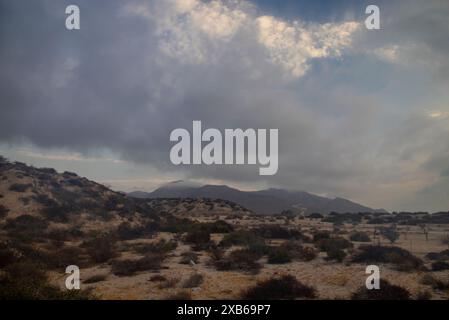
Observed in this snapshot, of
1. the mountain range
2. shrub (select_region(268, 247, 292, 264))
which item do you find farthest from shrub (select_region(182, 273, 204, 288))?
the mountain range

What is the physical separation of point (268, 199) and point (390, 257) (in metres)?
114

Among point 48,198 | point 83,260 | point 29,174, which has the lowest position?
point 83,260

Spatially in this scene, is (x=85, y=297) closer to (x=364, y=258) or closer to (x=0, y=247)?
(x=0, y=247)

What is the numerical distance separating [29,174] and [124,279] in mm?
31512

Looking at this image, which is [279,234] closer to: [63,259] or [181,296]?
[63,259]

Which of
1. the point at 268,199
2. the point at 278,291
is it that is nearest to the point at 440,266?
the point at 278,291

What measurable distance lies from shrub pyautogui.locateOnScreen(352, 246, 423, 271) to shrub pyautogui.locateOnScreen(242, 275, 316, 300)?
199 inches

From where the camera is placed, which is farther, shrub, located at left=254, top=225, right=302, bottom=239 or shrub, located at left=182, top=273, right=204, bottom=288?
shrub, located at left=254, top=225, right=302, bottom=239

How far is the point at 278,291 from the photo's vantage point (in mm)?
10031

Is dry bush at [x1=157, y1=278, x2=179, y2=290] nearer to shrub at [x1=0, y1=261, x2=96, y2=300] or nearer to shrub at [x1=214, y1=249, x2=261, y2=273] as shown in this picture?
shrub at [x1=0, y1=261, x2=96, y2=300]

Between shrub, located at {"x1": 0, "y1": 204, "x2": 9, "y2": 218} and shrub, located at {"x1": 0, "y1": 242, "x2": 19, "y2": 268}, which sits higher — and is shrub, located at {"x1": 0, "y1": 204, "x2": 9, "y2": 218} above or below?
above

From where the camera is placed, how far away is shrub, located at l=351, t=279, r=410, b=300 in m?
9.19
